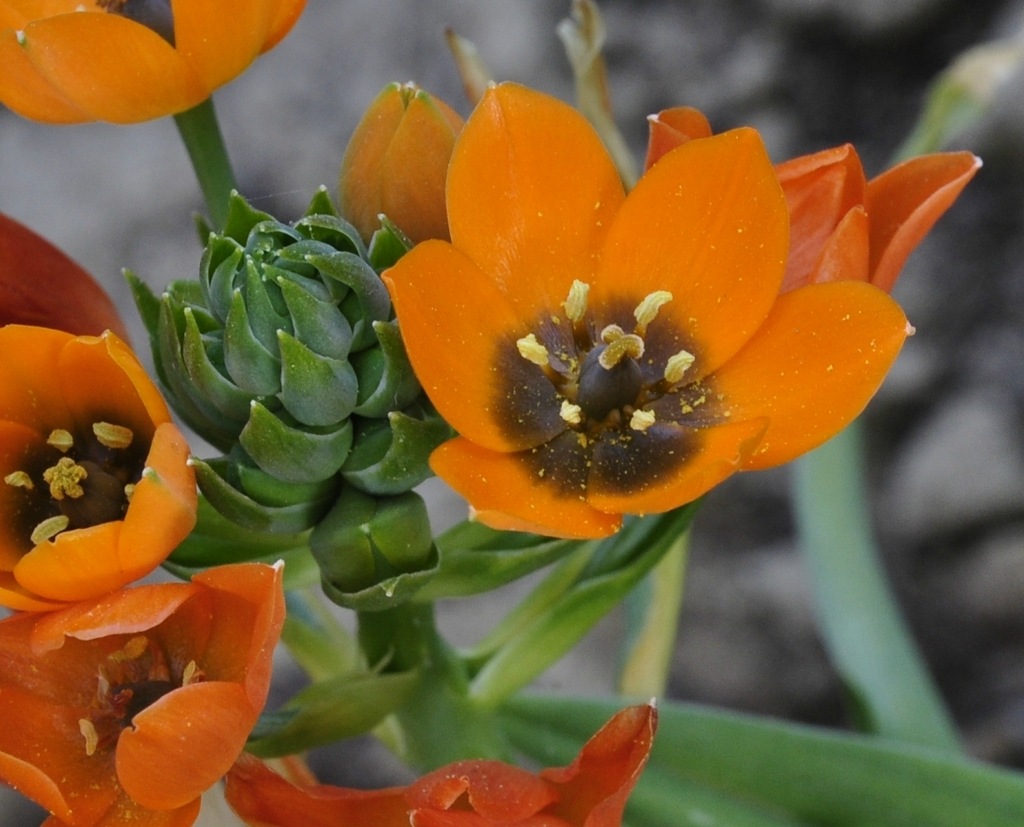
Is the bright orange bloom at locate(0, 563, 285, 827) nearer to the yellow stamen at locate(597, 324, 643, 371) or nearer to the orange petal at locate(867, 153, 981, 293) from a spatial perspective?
the yellow stamen at locate(597, 324, 643, 371)

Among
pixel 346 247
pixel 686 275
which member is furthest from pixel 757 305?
pixel 346 247

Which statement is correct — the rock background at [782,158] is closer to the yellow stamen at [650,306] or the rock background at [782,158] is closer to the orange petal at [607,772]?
the yellow stamen at [650,306]

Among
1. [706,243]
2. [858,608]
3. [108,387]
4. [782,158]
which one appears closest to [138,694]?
[108,387]

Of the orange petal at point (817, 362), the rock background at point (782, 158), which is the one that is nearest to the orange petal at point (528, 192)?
the orange petal at point (817, 362)

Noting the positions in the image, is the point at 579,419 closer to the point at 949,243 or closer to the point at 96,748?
the point at 96,748

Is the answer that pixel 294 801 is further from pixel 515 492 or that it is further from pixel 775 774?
pixel 775 774

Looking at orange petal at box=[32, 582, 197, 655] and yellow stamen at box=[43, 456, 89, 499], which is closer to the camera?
orange petal at box=[32, 582, 197, 655]

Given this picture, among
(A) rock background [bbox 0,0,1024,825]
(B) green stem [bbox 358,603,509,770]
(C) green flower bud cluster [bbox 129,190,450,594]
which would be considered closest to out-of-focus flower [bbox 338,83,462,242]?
(C) green flower bud cluster [bbox 129,190,450,594]

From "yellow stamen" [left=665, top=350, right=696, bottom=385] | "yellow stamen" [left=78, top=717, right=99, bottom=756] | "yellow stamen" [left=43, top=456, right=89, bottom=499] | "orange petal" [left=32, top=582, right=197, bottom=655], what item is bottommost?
"yellow stamen" [left=78, top=717, right=99, bottom=756]
